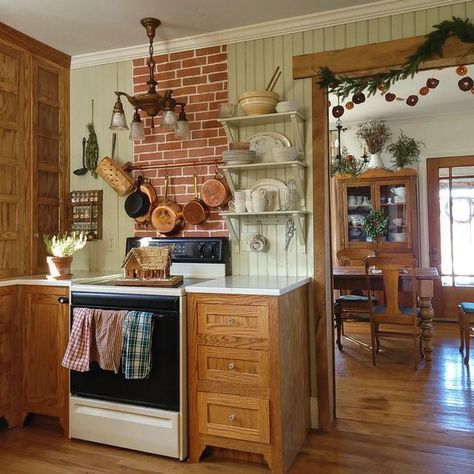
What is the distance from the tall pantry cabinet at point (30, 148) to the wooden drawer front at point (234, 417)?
1.62 meters

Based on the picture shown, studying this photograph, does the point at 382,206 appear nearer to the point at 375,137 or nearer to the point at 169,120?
the point at 375,137

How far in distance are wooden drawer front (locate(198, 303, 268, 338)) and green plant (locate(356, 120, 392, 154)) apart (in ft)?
13.9

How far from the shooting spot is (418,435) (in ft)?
8.52

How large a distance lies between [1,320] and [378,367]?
297 centimetres

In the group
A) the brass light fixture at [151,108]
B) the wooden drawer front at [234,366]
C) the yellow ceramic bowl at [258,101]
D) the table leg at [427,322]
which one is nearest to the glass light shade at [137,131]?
the brass light fixture at [151,108]

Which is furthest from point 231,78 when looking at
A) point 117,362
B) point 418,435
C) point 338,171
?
point 338,171

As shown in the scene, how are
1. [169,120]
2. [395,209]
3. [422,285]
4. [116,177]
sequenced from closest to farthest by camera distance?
[169,120] → [116,177] → [422,285] → [395,209]

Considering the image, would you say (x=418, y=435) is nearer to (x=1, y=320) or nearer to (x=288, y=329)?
(x=288, y=329)

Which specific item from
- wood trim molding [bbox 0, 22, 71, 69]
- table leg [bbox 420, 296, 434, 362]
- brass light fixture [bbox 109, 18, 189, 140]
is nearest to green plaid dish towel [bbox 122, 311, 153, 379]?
brass light fixture [bbox 109, 18, 189, 140]

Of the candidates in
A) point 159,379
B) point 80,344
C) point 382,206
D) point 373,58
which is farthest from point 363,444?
point 382,206

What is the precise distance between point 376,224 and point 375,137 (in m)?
1.11

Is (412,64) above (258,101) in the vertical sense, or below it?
above

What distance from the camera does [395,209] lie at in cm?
581

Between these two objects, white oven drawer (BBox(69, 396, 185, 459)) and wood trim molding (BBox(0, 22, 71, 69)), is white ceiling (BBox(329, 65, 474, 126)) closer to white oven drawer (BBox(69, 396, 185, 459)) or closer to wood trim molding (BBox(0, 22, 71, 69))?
wood trim molding (BBox(0, 22, 71, 69))
